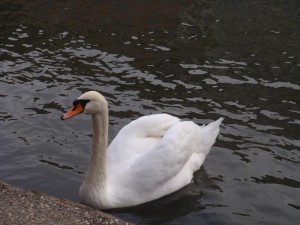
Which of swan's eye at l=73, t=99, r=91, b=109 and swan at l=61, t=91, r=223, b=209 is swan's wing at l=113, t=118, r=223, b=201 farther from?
swan's eye at l=73, t=99, r=91, b=109

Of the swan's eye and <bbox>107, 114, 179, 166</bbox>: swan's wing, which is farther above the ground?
the swan's eye

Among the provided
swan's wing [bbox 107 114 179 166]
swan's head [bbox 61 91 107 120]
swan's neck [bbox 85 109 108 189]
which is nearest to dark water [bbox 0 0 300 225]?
swan's neck [bbox 85 109 108 189]

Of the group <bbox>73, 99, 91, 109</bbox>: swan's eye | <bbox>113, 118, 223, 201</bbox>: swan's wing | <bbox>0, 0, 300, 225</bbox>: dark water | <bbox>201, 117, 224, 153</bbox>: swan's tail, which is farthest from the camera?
<bbox>201, 117, 224, 153</bbox>: swan's tail

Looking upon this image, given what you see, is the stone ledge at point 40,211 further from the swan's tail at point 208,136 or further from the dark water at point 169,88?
the swan's tail at point 208,136

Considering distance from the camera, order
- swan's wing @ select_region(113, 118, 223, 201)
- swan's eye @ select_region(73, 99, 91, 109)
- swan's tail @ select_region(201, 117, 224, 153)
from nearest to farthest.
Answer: swan's eye @ select_region(73, 99, 91, 109) → swan's wing @ select_region(113, 118, 223, 201) → swan's tail @ select_region(201, 117, 224, 153)

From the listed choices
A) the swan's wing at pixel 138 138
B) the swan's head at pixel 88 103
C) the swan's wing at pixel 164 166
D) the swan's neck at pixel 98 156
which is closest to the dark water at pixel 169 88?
the swan's wing at pixel 164 166

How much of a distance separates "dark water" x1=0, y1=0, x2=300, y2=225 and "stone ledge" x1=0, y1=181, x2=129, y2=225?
976mm

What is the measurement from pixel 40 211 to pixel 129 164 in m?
1.78

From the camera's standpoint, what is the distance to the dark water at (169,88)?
8156 mm

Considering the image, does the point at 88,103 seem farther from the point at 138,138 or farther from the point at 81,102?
the point at 138,138

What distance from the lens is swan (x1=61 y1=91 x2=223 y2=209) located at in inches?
299

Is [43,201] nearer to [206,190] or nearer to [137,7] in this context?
[206,190]

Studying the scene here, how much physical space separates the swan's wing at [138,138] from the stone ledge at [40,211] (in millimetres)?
1411

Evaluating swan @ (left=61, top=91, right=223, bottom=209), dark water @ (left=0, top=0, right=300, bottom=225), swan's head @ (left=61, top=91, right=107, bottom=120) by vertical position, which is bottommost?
dark water @ (left=0, top=0, right=300, bottom=225)
